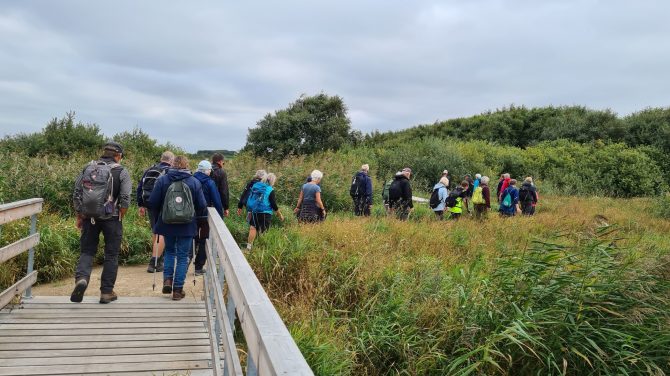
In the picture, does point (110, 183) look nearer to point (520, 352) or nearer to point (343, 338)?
point (343, 338)

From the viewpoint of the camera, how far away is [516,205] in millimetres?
13461

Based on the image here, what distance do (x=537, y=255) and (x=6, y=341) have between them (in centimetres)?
510

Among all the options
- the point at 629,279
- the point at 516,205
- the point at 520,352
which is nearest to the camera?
the point at 520,352

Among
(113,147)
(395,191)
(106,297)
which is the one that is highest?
(113,147)

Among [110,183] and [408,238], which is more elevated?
[110,183]

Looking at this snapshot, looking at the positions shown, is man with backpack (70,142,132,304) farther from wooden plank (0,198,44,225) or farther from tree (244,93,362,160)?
tree (244,93,362,160)

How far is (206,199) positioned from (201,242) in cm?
61

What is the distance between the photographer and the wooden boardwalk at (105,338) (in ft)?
11.3

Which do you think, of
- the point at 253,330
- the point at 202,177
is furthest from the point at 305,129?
the point at 253,330

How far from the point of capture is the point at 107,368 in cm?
342

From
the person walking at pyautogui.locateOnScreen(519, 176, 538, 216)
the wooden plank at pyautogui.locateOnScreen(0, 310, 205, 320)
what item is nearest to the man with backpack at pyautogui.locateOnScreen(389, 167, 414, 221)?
the person walking at pyautogui.locateOnScreen(519, 176, 538, 216)

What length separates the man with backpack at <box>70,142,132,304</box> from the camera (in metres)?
4.59

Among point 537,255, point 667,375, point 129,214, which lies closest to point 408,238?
point 537,255

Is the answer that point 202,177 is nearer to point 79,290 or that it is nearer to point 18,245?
point 79,290
